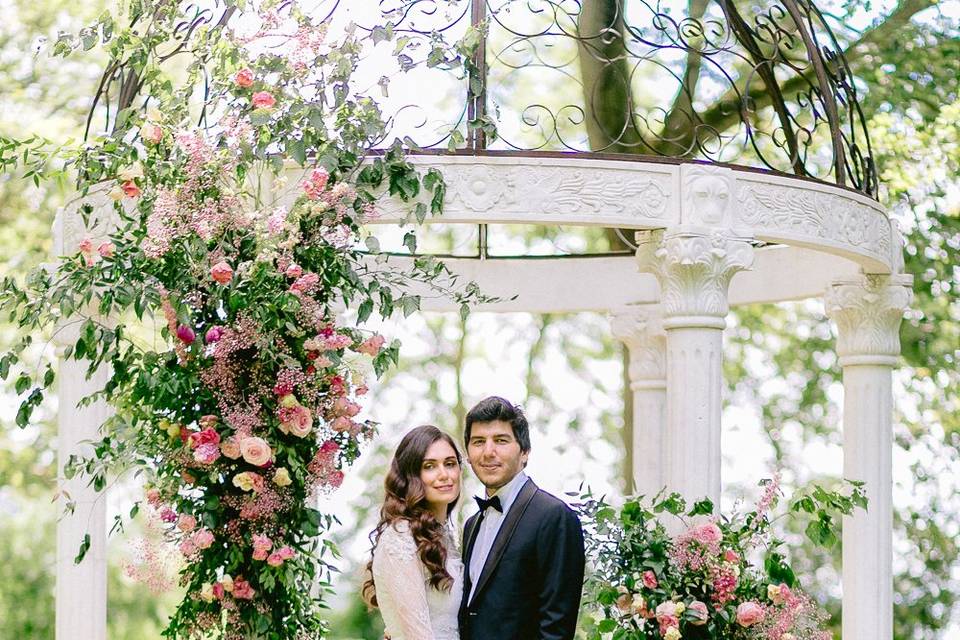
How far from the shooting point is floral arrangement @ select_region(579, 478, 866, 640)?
7.98 meters

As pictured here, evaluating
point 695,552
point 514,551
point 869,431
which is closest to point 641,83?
point 869,431

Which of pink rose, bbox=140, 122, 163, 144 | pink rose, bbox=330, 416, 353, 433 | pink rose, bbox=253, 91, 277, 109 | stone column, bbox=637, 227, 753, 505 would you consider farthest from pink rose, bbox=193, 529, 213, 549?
stone column, bbox=637, 227, 753, 505

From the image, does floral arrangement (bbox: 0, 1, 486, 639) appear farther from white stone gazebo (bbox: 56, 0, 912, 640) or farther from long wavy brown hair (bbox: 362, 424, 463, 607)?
long wavy brown hair (bbox: 362, 424, 463, 607)

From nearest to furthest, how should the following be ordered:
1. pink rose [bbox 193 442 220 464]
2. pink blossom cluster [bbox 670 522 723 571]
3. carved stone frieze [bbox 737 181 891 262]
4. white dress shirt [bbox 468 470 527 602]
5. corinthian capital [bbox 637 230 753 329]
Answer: white dress shirt [bbox 468 470 527 602]
pink rose [bbox 193 442 220 464]
pink blossom cluster [bbox 670 522 723 571]
corinthian capital [bbox 637 230 753 329]
carved stone frieze [bbox 737 181 891 262]

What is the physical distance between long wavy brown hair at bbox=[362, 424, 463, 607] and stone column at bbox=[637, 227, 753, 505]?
2354mm

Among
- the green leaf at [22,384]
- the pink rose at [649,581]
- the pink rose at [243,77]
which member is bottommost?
the pink rose at [649,581]

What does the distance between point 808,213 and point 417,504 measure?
3537 millimetres

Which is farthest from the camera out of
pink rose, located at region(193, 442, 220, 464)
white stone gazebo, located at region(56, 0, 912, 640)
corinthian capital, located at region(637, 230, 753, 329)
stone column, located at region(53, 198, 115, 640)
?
stone column, located at region(53, 198, 115, 640)

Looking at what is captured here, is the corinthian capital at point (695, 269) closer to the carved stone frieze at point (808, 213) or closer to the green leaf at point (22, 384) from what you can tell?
the carved stone frieze at point (808, 213)

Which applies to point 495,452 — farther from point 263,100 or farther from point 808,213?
point 808,213

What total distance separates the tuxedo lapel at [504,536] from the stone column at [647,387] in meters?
5.50

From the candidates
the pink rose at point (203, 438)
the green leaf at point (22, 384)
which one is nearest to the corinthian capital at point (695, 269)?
the pink rose at point (203, 438)

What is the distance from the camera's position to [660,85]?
18.1m

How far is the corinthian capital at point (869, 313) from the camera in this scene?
10008 millimetres
